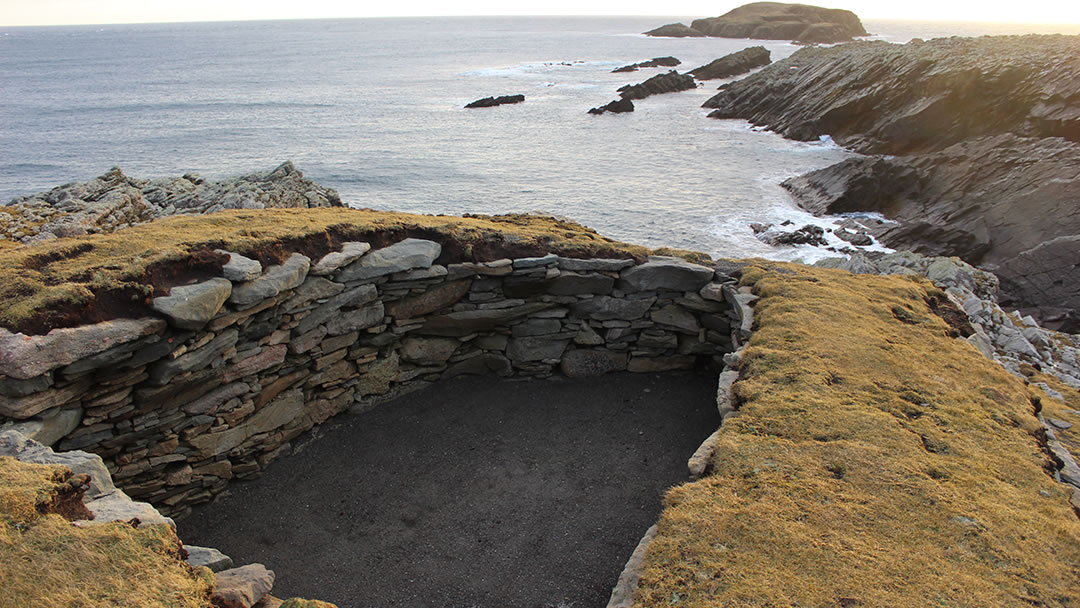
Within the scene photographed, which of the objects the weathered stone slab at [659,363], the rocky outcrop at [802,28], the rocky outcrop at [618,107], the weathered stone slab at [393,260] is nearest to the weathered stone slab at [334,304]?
the weathered stone slab at [393,260]

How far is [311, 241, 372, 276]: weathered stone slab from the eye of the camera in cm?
1220

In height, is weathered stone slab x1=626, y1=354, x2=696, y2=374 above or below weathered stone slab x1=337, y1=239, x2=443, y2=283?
below

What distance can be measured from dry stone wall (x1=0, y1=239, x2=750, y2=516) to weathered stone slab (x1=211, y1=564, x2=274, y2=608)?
4362 mm

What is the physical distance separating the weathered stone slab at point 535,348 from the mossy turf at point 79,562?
8.67m

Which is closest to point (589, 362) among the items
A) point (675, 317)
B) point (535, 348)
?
point (535, 348)

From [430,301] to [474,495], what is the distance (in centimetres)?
446

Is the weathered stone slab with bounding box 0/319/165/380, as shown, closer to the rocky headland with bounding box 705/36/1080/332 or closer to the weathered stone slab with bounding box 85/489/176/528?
the weathered stone slab with bounding box 85/489/176/528

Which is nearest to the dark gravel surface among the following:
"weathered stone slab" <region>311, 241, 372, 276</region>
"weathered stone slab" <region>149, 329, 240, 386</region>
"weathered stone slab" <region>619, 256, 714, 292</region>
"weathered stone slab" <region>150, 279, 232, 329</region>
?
"weathered stone slab" <region>619, 256, 714, 292</region>

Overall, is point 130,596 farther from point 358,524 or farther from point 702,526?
point 702,526

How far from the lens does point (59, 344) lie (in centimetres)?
895

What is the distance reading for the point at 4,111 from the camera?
7369 centimetres

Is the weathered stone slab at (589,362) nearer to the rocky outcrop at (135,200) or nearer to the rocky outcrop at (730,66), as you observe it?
the rocky outcrop at (135,200)

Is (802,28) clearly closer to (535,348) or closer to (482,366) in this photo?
(535,348)

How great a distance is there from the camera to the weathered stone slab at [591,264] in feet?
46.1
